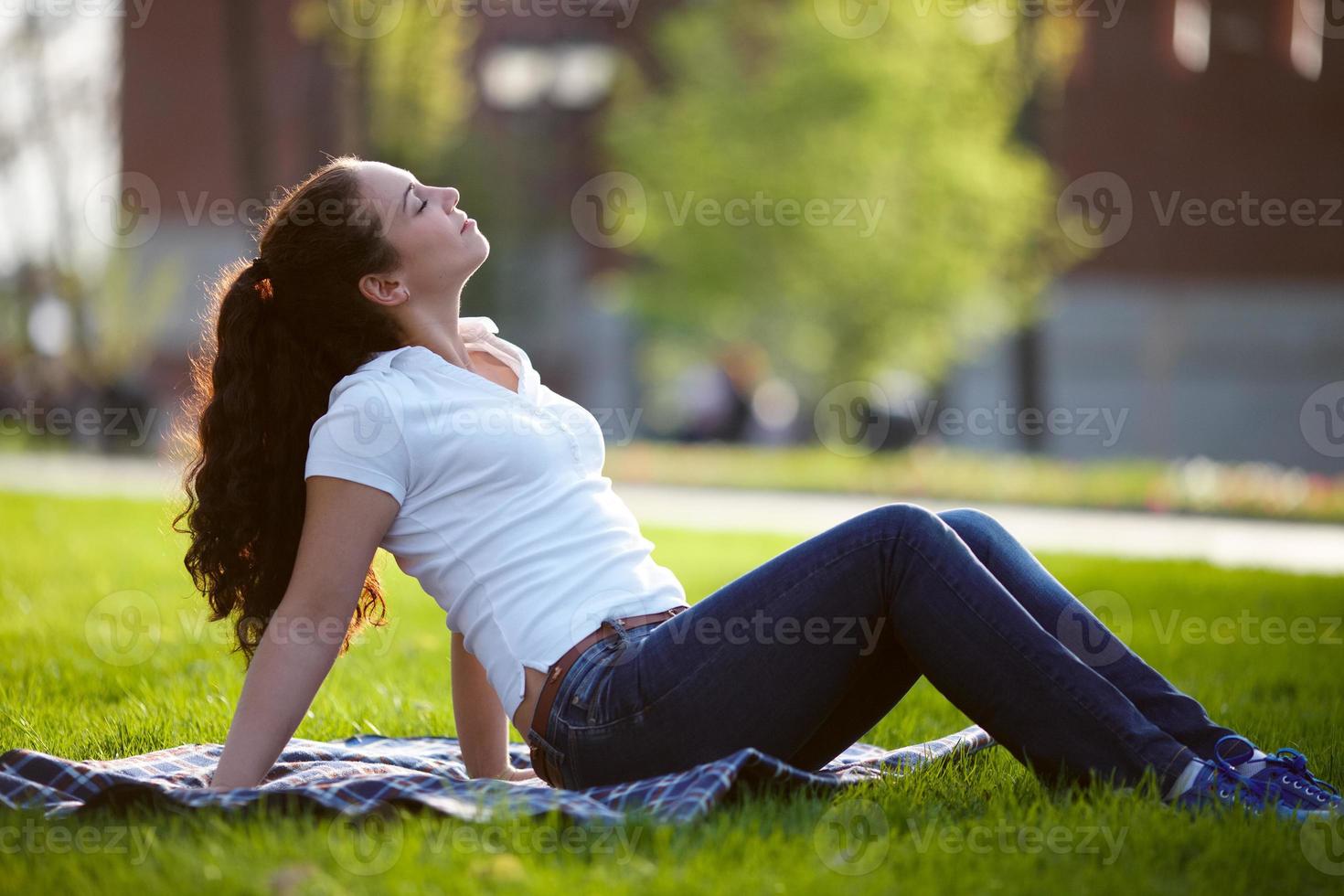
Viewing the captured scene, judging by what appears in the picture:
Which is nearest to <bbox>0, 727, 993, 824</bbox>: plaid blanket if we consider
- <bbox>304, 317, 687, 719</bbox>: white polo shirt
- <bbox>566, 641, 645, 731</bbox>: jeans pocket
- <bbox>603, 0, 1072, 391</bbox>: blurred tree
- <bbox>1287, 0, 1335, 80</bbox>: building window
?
<bbox>566, 641, 645, 731</bbox>: jeans pocket

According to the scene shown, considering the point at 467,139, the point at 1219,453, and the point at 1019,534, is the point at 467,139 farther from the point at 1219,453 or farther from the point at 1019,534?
the point at 1019,534

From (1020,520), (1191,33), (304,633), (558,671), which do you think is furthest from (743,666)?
(1191,33)

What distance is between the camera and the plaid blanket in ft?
8.61

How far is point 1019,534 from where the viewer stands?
33.8ft

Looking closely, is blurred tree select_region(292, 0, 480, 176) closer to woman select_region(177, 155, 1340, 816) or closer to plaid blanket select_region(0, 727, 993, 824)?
woman select_region(177, 155, 1340, 816)

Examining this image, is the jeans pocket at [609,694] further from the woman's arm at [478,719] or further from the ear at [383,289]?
the ear at [383,289]

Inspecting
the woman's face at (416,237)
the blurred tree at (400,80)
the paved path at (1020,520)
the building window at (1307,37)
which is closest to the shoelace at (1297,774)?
the woman's face at (416,237)

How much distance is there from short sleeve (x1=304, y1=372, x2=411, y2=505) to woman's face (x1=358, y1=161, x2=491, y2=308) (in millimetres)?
342

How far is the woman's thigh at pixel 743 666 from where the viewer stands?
2.72 m

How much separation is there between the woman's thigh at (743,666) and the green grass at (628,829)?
0.63 ft

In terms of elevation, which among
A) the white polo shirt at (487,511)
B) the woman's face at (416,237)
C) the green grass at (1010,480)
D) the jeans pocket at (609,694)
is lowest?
the green grass at (1010,480)

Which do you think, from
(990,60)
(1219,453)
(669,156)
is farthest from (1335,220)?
(669,156)

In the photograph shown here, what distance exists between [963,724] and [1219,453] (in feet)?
78.0

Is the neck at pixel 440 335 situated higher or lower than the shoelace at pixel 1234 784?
higher
